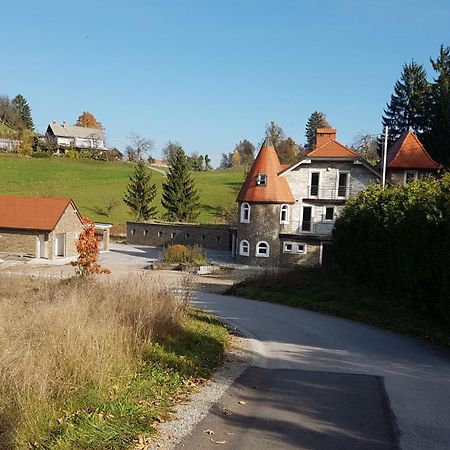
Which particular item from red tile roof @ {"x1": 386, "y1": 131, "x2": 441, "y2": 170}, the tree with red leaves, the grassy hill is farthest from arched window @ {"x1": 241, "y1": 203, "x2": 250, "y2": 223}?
the grassy hill

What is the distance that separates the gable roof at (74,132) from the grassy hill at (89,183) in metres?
30.8

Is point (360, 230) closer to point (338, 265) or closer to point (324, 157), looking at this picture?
point (338, 265)

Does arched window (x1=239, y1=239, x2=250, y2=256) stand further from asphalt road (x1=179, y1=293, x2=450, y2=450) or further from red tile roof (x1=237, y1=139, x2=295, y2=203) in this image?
asphalt road (x1=179, y1=293, x2=450, y2=450)

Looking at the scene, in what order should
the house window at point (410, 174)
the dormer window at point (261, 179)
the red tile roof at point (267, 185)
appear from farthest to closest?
the dormer window at point (261, 179)
the red tile roof at point (267, 185)
the house window at point (410, 174)

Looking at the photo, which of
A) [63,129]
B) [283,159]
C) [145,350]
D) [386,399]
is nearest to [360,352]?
[386,399]

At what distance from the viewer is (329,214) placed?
133ft

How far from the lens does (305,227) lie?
40938 millimetres

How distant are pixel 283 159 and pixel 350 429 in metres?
94.3

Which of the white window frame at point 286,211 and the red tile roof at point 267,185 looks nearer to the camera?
the red tile roof at point 267,185

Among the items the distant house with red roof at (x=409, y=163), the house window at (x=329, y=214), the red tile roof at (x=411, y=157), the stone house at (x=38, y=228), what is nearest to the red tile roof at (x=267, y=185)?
the house window at (x=329, y=214)

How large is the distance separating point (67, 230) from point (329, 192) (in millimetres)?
21543

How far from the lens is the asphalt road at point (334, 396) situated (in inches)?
246

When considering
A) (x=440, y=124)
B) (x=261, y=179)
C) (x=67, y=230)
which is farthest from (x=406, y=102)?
(x=67, y=230)

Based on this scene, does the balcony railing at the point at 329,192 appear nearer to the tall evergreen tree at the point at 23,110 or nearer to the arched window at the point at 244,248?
the arched window at the point at 244,248
